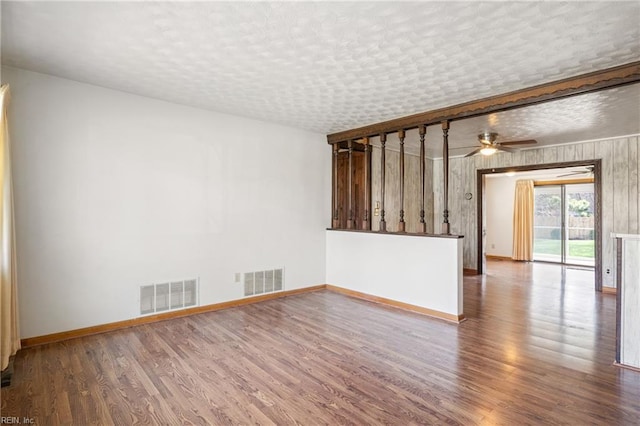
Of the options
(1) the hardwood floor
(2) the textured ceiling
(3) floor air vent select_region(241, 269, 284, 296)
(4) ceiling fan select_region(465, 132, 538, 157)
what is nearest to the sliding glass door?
(4) ceiling fan select_region(465, 132, 538, 157)

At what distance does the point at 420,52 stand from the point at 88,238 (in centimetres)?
376

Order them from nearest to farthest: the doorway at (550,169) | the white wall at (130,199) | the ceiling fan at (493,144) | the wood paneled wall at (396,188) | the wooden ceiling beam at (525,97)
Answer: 1. the wooden ceiling beam at (525,97)
2. the white wall at (130,199)
3. the ceiling fan at (493,144)
4. the doorway at (550,169)
5. the wood paneled wall at (396,188)

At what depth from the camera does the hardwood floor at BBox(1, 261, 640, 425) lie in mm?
2201

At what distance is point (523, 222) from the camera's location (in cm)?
934

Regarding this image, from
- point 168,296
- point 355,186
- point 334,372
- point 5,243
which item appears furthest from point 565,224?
point 5,243

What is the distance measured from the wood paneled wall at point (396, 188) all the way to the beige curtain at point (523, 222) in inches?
123

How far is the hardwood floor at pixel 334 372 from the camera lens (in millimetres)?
2201

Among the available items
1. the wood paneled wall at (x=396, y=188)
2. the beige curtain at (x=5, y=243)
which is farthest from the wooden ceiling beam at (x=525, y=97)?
the beige curtain at (x=5, y=243)

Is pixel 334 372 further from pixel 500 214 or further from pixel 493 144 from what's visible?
pixel 500 214

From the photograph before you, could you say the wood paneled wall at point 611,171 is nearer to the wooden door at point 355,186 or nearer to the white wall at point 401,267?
the wooden door at point 355,186

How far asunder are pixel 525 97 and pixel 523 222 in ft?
22.6

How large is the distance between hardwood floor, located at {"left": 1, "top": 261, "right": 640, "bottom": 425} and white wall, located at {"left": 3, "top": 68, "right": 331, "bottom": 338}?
542 millimetres

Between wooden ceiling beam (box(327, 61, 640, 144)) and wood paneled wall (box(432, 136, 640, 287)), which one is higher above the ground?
Result: wooden ceiling beam (box(327, 61, 640, 144))

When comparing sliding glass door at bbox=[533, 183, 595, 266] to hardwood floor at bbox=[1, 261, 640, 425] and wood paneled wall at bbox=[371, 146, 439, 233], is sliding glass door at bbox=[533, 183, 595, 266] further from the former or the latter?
hardwood floor at bbox=[1, 261, 640, 425]
